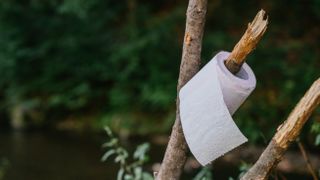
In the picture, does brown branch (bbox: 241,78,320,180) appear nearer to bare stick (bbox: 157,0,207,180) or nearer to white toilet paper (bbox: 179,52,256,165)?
white toilet paper (bbox: 179,52,256,165)

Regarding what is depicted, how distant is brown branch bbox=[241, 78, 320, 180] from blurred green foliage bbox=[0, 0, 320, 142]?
4.74m

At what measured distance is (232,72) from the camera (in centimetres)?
185

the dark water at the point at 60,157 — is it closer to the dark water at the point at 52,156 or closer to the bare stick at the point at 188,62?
the dark water at the point at 52,156

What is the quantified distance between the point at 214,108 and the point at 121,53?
551 centimetres

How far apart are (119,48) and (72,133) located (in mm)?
1444

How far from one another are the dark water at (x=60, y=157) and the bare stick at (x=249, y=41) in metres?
3.63

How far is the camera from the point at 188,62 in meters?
2.00

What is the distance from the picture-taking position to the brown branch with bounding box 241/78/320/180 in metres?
Answer: 1.67

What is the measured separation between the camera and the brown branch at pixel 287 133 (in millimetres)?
1668

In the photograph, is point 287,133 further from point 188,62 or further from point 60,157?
point 60,157

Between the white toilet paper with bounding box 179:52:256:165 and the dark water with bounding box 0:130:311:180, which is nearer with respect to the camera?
the white toilet paper with bounding box 179:52:256:165

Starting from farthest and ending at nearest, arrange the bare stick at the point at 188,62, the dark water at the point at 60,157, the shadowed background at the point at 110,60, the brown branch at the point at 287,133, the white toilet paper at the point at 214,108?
the shadowed background at the point at 110,60 < the dark water at the point at 60,157 < the bare stick at the point at 188,62 < the white toilet paper at the point at 214,108 < the brown branch at the point at 287,133

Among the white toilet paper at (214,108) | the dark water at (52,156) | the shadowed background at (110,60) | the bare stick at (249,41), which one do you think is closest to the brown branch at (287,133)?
the white toilet paper at (214,108)

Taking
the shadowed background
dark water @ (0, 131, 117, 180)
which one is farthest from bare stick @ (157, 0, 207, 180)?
the shadowed background
